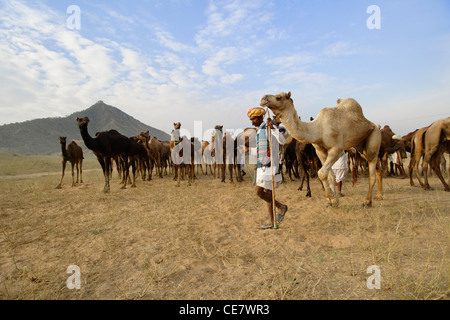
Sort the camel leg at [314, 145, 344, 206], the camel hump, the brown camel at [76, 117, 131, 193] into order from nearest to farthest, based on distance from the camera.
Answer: the camel leg at [314, 145, 344, 206]
the camel hump
the brown camel at [76, 117, 131, 193]

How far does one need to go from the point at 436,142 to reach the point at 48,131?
321 ft

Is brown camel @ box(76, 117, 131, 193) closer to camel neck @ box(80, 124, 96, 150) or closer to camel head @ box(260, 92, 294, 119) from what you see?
camel neck @ box(80, 124, 96, 150)

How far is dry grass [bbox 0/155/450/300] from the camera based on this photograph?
2.66 meters

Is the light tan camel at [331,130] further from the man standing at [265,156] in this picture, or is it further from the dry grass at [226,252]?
the dry grass at [226,252]

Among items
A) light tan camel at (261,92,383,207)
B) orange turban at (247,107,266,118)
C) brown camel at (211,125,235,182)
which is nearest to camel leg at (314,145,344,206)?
light tan camel at (261,92,383,207)

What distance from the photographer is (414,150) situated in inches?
363

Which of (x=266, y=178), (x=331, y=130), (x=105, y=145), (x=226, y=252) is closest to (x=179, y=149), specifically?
(x=105, y=145)

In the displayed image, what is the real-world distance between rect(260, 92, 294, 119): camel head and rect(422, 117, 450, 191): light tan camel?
235 inches

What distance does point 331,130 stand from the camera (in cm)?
545

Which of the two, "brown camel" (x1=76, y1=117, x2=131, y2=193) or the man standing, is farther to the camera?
"brown camel" (x1=76, y1=117, x2=131, y2=193)

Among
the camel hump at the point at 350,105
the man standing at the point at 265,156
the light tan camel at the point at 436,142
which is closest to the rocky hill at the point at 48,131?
the man standing at the point at 265,156

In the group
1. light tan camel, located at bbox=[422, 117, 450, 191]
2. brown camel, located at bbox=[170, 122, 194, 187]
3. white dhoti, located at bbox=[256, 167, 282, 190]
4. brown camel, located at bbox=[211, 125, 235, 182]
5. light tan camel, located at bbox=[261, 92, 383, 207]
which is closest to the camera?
white dhoti, located at bbox=[256, 167, 282, 190]

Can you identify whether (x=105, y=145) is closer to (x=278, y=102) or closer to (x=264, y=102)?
(x=264, y=102)

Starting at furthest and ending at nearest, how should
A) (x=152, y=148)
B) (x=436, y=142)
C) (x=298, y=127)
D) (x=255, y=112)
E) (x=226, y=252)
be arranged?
1. (x=152, y=148)
2. (x=436, y=142)
3. (x=298, y=127)
4. (x=255, y=112)
5. (x=226, y=252)
